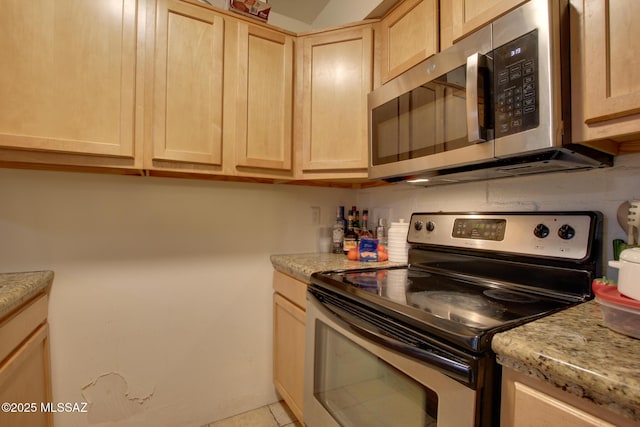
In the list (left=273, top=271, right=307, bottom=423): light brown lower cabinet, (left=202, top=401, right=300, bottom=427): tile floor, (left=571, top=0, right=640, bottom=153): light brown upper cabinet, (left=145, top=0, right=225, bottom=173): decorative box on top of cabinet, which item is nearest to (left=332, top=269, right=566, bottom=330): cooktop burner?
(left=273, top=271, right=307, bottom=423): light brown lower cabinet

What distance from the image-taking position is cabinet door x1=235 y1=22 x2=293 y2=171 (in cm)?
140

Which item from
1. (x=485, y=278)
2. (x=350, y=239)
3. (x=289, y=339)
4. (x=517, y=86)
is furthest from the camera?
(x=350, y=239)

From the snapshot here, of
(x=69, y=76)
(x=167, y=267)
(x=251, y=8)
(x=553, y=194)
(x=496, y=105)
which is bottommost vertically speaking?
(x=167, y=267)

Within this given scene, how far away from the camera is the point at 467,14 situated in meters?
0.99

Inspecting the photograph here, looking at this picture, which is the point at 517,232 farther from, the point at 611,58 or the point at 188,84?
the point at 188,84

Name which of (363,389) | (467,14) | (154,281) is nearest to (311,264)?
(363,389)

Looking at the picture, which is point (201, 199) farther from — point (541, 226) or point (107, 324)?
point (541, 226)

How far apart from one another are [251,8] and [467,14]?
3.21 ft

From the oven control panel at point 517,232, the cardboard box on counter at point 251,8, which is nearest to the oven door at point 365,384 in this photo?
the oven control panel at point 517,232

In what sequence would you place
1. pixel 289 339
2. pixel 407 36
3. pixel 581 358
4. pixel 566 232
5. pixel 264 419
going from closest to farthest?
pixel 581 358 → pixel 566 232 → pixel 407 36 → pixel 289 339 → pixel 264 419

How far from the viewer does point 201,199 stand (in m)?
1.60

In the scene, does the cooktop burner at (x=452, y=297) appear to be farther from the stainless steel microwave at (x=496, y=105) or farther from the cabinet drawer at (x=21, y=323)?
the cabinet drawer at (x=21, y=323)

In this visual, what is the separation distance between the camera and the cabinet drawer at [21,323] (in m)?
0.91

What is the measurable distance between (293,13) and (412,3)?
1039mm
